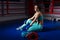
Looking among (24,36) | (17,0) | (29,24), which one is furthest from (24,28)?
(17,0)

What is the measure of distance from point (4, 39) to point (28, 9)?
14.3 ft

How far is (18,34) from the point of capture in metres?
5.84

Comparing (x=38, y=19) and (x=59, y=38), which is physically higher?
(x=38, y=19)

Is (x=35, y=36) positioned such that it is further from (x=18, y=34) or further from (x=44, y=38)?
(x=18, y=34)

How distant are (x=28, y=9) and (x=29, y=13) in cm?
20

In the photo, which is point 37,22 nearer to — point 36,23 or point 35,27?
point 36,23

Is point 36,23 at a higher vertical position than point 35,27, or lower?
higher

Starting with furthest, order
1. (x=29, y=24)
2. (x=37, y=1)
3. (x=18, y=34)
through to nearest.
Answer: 1. (x=37, y=1)
2. (x=29, y=24)
3. (x=18, y=34)

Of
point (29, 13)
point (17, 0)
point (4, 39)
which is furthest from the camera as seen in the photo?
point (17, 0)

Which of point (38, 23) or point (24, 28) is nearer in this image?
point (38, 23)

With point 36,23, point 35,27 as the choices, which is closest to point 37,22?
point 36,23

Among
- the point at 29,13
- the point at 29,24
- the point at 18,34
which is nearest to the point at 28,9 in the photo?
the point at 29,13

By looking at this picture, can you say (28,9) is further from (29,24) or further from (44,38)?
(44,38)

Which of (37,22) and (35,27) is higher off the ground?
(37,22)
